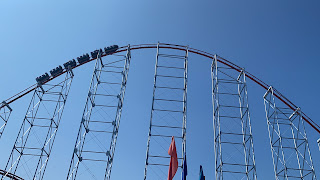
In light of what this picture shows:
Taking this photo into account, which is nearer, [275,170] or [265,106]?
[275,170]

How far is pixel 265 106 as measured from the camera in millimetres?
21781

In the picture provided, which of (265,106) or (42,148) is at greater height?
(265,106)

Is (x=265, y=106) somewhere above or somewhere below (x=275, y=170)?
above

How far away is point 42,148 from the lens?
20547mm

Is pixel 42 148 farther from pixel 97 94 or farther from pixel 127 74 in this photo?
pixel 127 74

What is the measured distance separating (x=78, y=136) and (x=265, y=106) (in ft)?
39.6

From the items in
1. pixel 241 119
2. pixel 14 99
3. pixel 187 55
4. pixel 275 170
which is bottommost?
pixel 275 170

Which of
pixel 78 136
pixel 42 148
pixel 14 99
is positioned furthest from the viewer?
pixel 14 99

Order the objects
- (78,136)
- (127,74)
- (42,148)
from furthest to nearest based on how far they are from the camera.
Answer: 1. (127,74)
2. (42,148)
3. (78,136)

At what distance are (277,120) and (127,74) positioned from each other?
33.7ft

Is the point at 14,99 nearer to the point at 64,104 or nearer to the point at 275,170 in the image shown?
the point at 64,104

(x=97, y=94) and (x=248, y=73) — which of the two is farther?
(x=248, y=73)

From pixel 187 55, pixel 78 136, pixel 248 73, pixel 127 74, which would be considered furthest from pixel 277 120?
pixel 78 136

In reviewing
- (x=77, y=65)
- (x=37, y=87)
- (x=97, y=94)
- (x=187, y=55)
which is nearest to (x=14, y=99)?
(x=37, y=87)
